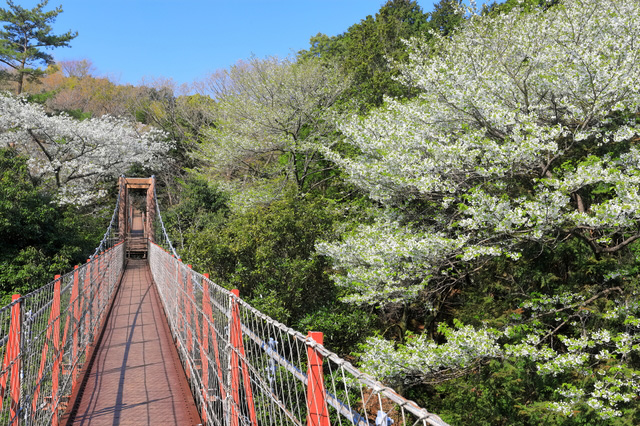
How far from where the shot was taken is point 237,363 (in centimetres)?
298

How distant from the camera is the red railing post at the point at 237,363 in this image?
2.74 meters

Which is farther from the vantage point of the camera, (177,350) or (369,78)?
(369,78)

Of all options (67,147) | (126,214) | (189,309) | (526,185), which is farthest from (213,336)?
(126,214)

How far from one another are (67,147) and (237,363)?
2146 cm

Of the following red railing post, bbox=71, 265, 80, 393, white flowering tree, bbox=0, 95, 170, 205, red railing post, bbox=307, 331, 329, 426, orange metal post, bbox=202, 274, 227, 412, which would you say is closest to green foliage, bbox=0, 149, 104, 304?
white flowering tree, bbox=0, 95, 170, 205

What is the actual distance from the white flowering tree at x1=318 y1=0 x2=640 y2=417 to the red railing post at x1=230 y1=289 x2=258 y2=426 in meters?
3.59

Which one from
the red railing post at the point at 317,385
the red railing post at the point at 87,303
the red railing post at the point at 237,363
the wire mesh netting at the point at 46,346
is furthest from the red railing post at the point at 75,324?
the red railing post at the point at 317,385

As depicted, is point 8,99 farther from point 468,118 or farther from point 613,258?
point 613,258

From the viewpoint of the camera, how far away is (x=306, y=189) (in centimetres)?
1684

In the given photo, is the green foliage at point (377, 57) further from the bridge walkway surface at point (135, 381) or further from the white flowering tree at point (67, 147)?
the white flowering tree at point (67, 147)

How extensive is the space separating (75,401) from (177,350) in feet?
6.63

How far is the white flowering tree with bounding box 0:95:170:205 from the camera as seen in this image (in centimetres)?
1956

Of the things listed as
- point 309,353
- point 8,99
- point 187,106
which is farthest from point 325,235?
point 187,106

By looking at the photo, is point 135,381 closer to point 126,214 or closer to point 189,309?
point 189,309
